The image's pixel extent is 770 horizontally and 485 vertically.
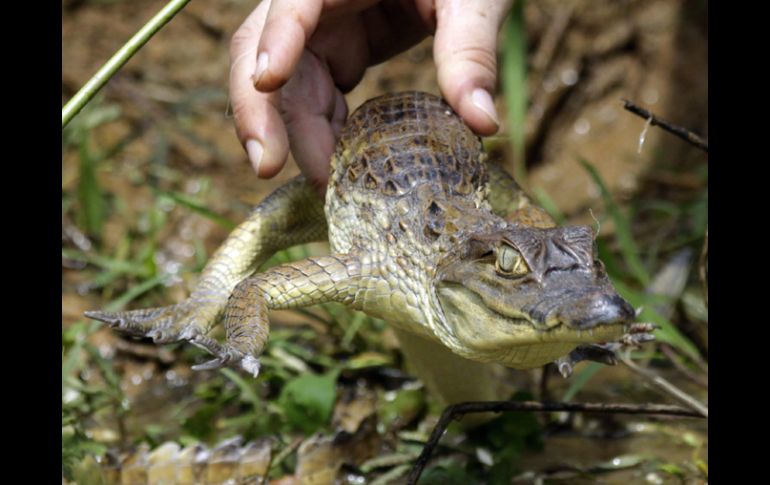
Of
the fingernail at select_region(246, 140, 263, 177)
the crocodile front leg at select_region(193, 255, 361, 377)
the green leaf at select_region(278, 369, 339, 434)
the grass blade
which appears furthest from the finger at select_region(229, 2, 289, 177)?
the grass blade

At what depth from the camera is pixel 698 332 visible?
145 inches

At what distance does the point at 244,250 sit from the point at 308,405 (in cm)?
63

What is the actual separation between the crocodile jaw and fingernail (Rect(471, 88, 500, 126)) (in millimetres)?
802

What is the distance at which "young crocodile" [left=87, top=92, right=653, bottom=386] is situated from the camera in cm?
197

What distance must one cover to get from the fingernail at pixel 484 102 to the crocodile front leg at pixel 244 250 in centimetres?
67

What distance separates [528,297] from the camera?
1.96m

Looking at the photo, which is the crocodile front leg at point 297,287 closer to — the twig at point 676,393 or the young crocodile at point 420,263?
the young crocodile at point 420,263

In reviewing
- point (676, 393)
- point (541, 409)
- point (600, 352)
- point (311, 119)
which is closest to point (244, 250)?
point (311, 119)

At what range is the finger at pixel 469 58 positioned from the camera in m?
2.82

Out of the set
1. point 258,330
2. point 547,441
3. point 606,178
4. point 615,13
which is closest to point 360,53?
point 258,330

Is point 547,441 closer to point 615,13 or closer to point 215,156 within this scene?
point 215,156

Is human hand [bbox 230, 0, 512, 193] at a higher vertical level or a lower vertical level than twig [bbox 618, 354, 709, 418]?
higher

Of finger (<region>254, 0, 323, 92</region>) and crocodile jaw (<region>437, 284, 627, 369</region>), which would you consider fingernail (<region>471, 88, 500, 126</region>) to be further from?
crocodile jaw (<region>437, 284, 627, 369</region>)

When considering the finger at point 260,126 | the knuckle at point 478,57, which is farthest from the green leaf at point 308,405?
the knuckle at point 478,57
